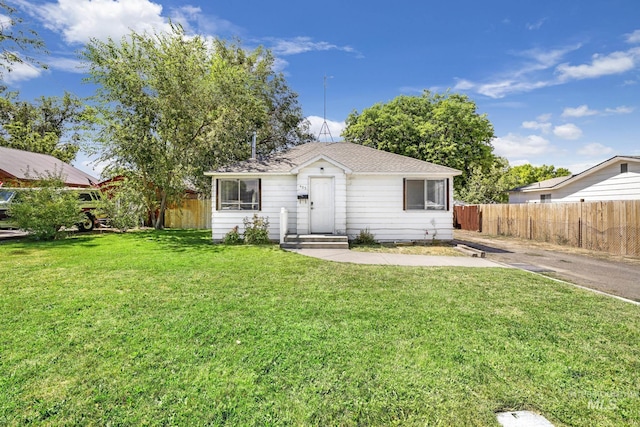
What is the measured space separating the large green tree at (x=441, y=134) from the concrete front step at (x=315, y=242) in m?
18.1

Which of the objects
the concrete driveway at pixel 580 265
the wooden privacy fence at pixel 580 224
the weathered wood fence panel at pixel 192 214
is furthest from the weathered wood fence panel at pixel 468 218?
the weathered wood fence panel at pixel 192 214

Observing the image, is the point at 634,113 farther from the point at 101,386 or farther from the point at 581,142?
the point at 101,386

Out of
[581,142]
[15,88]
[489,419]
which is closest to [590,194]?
[581,142]

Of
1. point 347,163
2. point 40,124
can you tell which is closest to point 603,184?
point 347,163

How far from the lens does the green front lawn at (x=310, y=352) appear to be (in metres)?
2.25

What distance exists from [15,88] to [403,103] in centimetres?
3641

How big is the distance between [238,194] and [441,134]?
21018 mm

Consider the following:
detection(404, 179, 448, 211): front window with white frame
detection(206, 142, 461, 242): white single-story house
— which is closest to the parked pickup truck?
detection(206, 142, 461, 242): white single-story house

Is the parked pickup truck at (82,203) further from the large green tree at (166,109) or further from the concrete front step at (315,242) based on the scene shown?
the concrete front step at (315,242)

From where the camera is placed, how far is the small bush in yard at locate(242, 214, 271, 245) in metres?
11.6

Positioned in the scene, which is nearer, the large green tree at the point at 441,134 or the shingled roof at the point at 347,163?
the shingled roof at the point at 347,163

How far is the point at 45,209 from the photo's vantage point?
454 inches

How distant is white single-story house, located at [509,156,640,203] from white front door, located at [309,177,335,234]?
41.0 feet

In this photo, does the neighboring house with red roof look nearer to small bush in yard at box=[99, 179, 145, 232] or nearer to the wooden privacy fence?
small bush in yard at box=[99, 179, 145, 232]
